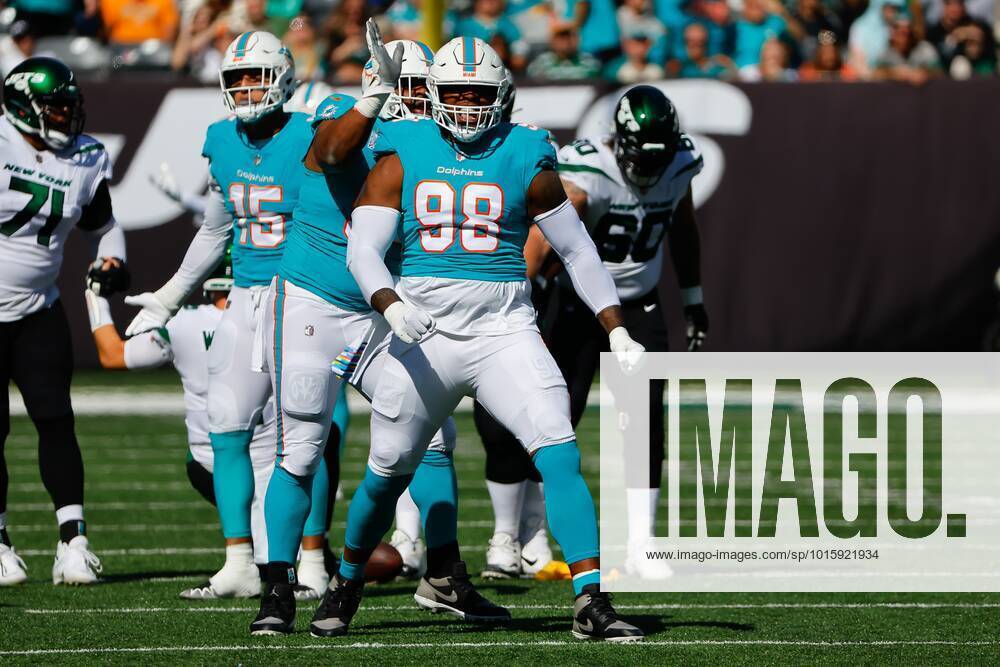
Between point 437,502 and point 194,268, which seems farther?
point 194,268

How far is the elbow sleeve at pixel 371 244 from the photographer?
523cm

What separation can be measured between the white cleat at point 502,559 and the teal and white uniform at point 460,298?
1.65 m

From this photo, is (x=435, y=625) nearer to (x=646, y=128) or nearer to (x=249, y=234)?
(x=249, y=234)

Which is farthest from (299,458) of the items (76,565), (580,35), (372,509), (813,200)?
(580,35)

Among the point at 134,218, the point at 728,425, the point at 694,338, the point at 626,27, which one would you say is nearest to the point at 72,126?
the point at 694,338

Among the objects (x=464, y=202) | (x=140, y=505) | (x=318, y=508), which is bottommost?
(x=140, y=505)

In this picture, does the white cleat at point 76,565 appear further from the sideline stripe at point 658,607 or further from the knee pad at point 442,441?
the knee pad at point 442,441

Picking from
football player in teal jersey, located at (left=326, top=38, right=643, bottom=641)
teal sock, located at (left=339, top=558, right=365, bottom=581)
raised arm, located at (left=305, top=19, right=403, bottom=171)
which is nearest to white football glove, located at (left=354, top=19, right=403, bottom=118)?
raised arm, located at (left=305, top=19, right=403, bottom=171)

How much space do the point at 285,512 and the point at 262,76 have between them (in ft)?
5.27

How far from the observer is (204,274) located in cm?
641

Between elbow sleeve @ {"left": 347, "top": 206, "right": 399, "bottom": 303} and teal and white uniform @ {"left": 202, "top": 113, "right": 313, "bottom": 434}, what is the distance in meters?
0.89

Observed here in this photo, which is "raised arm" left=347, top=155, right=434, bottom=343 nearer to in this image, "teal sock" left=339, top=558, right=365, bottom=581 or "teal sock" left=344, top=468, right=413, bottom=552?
"teal sock" left=344, top=468, right=413, bottom=552

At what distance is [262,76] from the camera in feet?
20.2

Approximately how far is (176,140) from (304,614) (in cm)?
825
